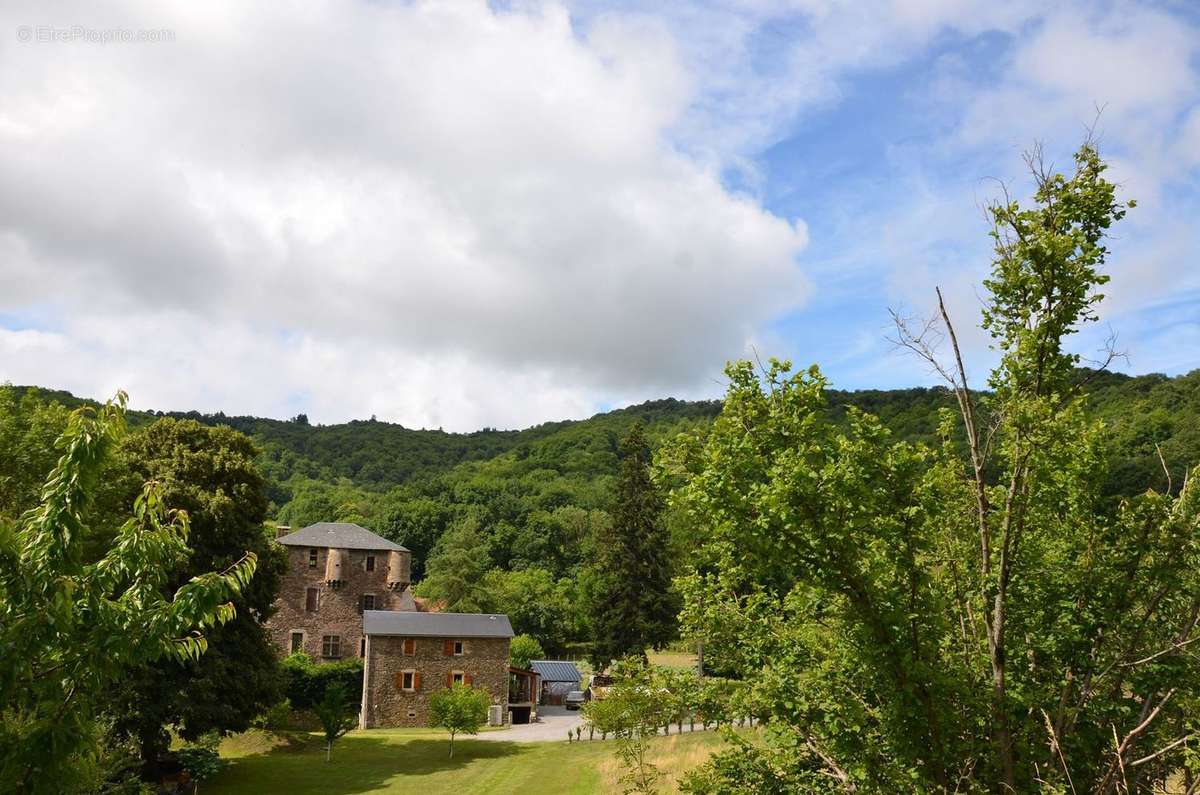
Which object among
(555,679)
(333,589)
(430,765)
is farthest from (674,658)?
(430,765)

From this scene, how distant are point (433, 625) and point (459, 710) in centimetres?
1038

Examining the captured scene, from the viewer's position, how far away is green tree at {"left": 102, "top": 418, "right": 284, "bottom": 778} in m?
24.9

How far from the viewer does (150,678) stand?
955 inches

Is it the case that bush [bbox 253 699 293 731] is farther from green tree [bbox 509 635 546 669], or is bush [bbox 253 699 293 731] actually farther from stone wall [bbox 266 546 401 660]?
green tree [bbox 509 635 546 669]

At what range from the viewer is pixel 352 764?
103ft

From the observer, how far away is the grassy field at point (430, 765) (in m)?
26.1

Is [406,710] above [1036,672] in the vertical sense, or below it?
below

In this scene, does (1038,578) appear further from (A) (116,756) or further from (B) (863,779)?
(A) (116,756)

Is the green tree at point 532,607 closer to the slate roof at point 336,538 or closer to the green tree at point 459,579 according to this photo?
the green tree at point 459,579

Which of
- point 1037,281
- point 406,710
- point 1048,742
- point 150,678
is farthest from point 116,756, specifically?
point 406,710

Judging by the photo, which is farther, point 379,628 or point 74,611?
point 379,628

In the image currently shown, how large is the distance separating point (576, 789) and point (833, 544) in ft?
71.5

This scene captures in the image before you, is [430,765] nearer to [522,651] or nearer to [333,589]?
[333,589]

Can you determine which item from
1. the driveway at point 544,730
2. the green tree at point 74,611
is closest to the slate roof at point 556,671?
the driveway at point 544,730
